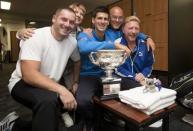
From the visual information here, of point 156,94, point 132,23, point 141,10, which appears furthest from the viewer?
point 141,10

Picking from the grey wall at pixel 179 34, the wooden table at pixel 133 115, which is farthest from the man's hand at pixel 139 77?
the grey wall at pixel 179 34

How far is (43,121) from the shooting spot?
1.16m

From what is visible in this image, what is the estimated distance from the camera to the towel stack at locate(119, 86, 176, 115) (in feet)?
3.44

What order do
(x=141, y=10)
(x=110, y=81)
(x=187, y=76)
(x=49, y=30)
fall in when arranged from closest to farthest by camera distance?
(x=110, y=81)
(x=49, y=30)
(x=187, y=76)
(x=141, y=10)

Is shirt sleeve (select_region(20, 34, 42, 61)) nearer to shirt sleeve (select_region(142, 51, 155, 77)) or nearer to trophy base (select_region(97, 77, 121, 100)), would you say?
trophy base (select_region(97, 77, 121, 100))

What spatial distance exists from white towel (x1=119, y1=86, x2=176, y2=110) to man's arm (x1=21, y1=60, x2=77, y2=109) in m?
0.32

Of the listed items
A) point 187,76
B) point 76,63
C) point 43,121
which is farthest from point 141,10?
point 43,121

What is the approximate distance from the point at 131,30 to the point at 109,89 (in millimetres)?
599

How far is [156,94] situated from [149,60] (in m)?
0.67

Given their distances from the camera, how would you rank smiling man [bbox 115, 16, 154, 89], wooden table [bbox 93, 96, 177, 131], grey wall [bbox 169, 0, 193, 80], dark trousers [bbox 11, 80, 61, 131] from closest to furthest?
wooden table [bbox 93, 96, 177, 131]
dark trousers [bbox 11, 80, 61, 131]
smiling man [bbox 115, 16, 154, 89]
grey wall [bbox 169, 0, 193, 80]

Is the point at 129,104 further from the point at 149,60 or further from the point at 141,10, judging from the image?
the point at 141,10

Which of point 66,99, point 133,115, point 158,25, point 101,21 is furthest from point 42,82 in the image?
point 158,25

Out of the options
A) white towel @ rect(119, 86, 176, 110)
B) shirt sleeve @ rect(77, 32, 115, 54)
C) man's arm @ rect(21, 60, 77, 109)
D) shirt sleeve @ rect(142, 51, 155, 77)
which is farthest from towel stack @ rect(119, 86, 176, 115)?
shirt sleeve @ rect(142, 51, 155, 77)

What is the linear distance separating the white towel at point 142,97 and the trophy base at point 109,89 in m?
0.09
